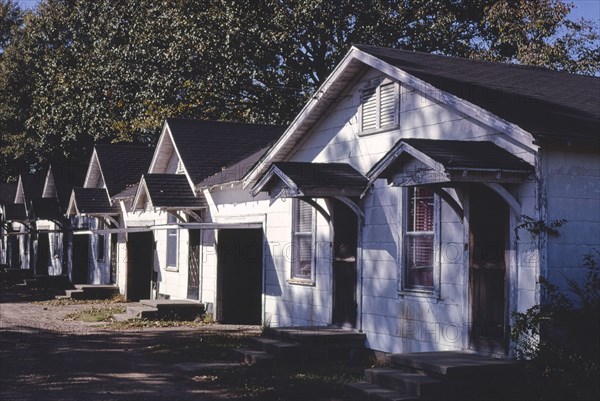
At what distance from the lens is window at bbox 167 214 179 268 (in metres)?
25.4

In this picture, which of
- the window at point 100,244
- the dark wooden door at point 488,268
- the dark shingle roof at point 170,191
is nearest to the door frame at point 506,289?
the dark wooden door at point 488,268

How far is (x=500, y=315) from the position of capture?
11.4 meters

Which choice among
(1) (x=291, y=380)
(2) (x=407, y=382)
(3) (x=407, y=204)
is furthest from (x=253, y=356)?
(2) (x=407, y=382)

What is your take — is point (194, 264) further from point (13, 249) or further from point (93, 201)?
point (13, 249)

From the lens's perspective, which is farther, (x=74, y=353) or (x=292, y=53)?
(x=292, y=53)

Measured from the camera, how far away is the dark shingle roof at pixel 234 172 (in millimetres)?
20562

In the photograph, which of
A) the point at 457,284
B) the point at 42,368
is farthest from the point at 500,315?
the point at 42,368

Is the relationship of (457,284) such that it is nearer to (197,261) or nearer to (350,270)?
(350,270)

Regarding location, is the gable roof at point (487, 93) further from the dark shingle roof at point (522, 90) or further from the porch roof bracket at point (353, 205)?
the porch roof bracket at point (353, 205)

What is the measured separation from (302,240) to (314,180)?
315 centimetres

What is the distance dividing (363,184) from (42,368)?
6286mm

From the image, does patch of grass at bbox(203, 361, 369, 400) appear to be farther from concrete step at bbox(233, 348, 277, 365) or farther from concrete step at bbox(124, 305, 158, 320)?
concrete step at bbox(124, 305, 158, 320)

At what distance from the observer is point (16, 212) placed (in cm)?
4509

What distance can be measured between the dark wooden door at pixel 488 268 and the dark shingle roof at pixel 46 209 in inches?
1105
